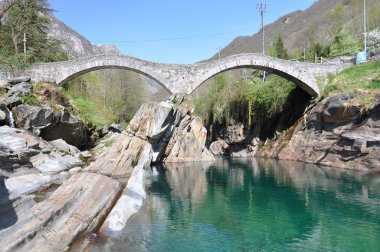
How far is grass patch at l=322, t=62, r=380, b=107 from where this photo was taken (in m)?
29.0

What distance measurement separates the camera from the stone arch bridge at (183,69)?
3238 centimetres

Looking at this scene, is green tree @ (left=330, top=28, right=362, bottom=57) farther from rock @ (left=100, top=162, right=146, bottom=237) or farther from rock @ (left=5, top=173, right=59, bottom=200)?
rock @ (left=5, top=173, right=59, bottom=200)

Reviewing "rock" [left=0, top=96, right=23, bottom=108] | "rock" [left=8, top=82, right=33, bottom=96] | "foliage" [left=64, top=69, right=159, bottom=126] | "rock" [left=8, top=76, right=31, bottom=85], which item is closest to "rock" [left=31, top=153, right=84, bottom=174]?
"rock" [left=0, top=96, right=23, bottom=108]

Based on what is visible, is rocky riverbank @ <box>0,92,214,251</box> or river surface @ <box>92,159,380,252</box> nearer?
rocky riverbank @ <box>0,92,214,251</box>

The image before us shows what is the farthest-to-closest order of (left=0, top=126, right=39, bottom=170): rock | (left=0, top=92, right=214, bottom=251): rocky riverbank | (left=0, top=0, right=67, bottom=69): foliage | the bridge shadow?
(left=0, top=0, right=67, bottom=69): foliage, (left=0, top=126, right=39, bottom=170): rock, (left=0, top=92, right=214, bottom=251): rocky riverbank, the bridge shadow

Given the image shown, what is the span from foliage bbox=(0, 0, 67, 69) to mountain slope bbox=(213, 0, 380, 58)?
44.3 meters

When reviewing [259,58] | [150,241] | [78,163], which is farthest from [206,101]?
[150,241]

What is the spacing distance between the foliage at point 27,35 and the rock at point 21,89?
5.83 metres

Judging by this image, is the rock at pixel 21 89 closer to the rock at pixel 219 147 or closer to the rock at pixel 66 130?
the rock at pixel 66 130

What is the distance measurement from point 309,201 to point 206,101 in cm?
3696

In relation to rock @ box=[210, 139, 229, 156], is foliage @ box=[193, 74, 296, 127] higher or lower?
higher

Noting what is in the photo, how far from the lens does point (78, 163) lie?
23.0 metres

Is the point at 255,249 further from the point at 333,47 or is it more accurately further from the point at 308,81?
the point at 333,47

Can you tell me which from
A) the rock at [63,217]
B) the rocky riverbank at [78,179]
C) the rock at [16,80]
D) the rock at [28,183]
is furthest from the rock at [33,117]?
the rock at [63,217]
